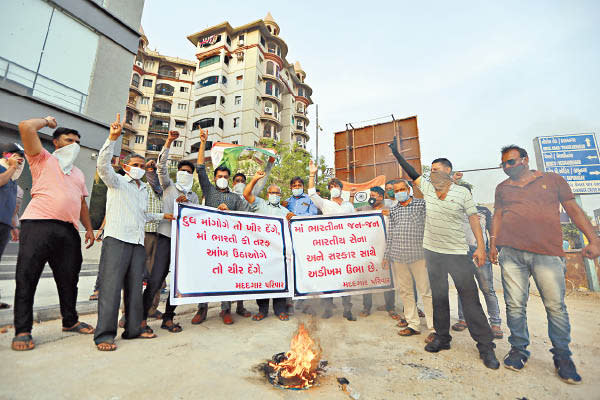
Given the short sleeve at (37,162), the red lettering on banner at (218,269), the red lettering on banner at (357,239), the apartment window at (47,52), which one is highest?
the apartment window at (47,52)

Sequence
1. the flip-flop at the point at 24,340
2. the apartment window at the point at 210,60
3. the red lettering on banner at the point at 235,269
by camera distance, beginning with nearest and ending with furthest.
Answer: the flip-flop at the point at 24,340 → the red lettering on banner at the point at 235,269 → the apartment window at the point at 210,60

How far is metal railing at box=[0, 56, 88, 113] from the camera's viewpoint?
7884 millimetres

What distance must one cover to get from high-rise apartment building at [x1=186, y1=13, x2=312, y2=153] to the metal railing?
864 inches

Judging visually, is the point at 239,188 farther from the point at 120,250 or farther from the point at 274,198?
the point at 120,250

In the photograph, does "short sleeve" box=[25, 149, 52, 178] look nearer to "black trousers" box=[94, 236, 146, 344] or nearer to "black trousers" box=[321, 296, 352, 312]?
"black trousers" box=[94, 236, 146, 344]

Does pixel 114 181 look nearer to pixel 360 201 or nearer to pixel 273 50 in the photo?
pixel 360 201

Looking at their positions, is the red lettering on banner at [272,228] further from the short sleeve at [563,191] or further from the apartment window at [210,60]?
the apartment window at [210,60]

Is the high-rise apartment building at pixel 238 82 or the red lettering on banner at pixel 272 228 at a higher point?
the high-rise apartment building at pixel 238 82

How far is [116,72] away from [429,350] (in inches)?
526

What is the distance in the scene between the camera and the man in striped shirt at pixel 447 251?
2834mm

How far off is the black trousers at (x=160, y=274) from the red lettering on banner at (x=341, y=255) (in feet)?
7.45

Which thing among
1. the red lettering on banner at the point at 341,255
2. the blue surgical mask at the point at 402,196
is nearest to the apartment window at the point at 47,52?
the red lettering on banner at the point at 341,255

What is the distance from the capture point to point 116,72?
10.7 metres

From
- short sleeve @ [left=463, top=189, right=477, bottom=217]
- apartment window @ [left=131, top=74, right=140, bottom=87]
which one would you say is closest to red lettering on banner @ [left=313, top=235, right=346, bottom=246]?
short sleeve @ [left=463, top=189, right=477, bottom=217]
